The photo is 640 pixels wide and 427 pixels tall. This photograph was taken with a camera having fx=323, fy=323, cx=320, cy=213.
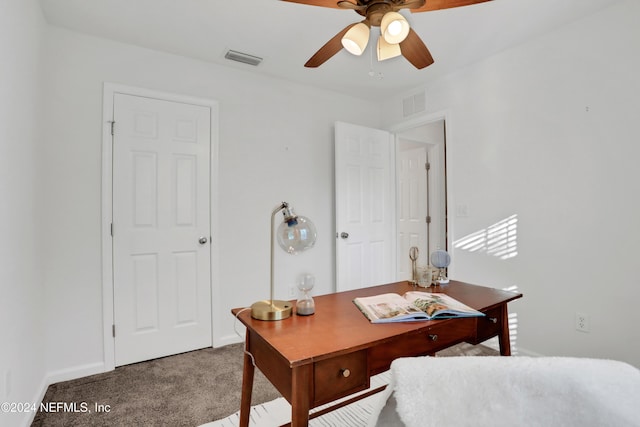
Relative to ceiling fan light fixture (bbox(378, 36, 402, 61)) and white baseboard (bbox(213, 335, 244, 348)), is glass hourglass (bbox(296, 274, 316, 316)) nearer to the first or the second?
ceiling fan light fixture (bbox(378, 36, 402, 61))

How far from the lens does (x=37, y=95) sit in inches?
79.5

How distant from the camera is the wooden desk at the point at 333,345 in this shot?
3.31 ft

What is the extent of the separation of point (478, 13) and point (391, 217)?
6.93 ft

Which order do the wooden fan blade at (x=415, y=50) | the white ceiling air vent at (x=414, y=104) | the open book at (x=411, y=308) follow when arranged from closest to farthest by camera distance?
the open book at (x=411, y=308), the wooden fan blade at (x=415, y=50), the white ceiling air vent at (x=414, y=104)

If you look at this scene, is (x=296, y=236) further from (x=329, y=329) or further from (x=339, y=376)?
(x=339, y=376)

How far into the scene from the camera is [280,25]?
2277 millimetres

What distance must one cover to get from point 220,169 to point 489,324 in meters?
2.34

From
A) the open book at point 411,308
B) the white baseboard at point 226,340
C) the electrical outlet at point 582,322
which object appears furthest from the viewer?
the white baseboard at point 226,340

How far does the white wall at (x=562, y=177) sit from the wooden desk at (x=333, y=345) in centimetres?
109

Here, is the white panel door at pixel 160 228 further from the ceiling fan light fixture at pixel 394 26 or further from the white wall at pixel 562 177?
the white wall at pixel 562 177

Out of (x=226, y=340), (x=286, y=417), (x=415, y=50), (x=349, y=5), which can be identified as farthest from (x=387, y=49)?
(x=226, y=340)

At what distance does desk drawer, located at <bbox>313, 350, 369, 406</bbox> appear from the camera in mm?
1045

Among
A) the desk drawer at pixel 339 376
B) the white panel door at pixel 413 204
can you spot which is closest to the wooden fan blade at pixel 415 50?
the desk drawer at pixel 339 376

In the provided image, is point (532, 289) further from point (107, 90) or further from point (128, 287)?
point (107, 90)
